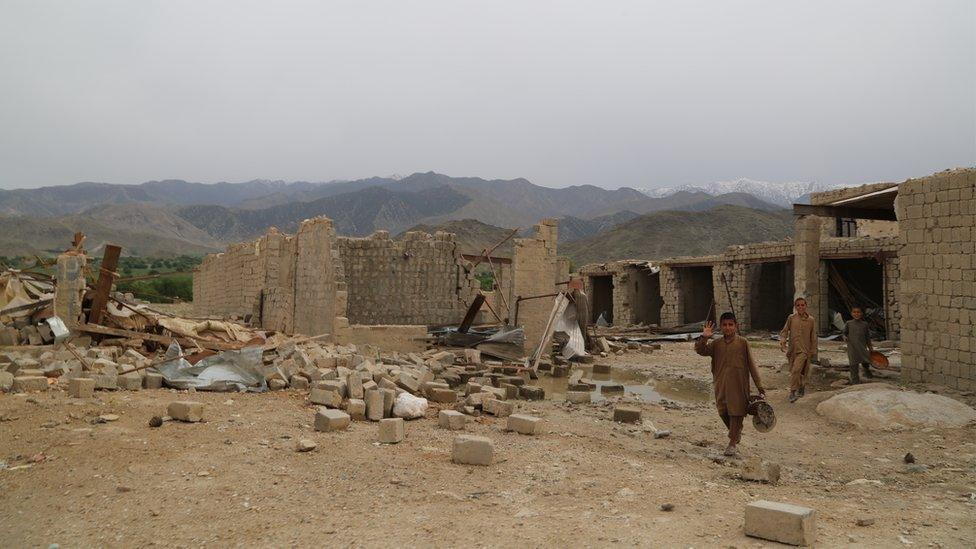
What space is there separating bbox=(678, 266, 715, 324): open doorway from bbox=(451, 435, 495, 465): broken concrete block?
18556 mm

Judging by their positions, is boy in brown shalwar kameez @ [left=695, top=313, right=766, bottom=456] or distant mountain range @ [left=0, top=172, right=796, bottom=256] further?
distant mountain range @ [left=0, top=172, right=796, bottom=256]

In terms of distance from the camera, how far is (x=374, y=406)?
278 inches

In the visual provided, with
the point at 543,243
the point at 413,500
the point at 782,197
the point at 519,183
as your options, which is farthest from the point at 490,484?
the point at 782,197

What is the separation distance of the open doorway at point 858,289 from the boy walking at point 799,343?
10.0 meters

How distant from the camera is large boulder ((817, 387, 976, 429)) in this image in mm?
7242

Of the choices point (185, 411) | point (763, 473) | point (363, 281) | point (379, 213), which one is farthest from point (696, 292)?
point (379, 213)

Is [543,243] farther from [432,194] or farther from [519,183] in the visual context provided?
[519,183]

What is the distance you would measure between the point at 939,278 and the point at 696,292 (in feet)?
47.9

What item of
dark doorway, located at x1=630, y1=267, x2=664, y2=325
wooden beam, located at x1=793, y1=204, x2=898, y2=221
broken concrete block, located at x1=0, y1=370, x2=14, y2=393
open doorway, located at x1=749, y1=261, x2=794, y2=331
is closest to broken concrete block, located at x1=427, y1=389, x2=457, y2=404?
broken concrete block, located at x1=0, y1=370, x2=14, y2=393

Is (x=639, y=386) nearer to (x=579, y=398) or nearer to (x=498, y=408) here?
(x=579, y=398)

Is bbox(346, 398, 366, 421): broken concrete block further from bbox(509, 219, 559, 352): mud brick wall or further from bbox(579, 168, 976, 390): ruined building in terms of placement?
bbox(509, 219, 559, 352): mud brick wall

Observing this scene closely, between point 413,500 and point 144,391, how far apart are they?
4.79 meters

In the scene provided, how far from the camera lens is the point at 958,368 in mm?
8562

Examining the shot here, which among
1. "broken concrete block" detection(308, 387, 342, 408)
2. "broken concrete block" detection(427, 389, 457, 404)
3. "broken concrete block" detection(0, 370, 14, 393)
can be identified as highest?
"broken concrete block" detection(0, 370, 14, 393)
